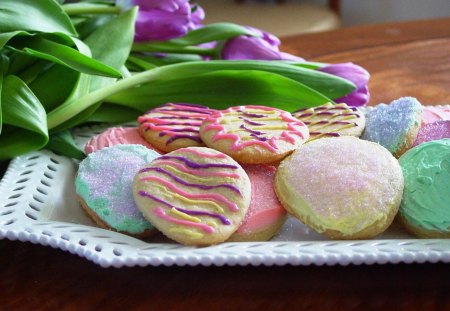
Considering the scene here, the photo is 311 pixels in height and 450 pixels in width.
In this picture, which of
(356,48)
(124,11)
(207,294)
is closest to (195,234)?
(207,294)

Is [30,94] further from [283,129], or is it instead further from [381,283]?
[381,283]

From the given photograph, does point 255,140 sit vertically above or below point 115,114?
above

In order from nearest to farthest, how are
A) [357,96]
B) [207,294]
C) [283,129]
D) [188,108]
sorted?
[207,294] → [283,129] → [188,108] → [357,96]

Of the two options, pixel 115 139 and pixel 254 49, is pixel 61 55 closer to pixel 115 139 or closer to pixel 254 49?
pixel 115 139

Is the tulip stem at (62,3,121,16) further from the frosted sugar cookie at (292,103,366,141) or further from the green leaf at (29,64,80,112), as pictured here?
the frosted sugar cookie at (292,103,366,141)

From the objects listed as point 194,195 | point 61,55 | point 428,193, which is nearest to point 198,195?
point 194,195

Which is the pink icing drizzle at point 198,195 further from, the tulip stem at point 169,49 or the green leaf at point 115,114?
the tulip stem at point 169,49

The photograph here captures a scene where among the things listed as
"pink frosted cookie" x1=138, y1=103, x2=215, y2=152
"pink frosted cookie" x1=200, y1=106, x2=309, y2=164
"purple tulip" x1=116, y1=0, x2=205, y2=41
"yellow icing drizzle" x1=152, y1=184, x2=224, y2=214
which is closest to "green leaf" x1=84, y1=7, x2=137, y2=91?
"purple tulip" x1=116, y1=0, x2=205, y2=41
